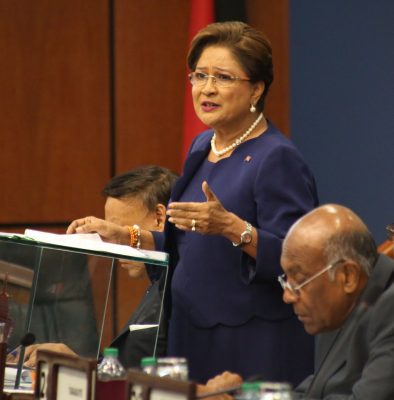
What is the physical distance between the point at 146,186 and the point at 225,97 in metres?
0.65

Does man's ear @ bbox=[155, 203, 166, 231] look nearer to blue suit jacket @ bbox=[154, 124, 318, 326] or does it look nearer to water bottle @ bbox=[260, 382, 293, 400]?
blue suit jacket @ bbox=[154, 124, 318, 326]

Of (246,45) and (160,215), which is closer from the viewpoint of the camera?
(246,45)

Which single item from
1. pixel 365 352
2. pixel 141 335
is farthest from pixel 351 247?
pixel 141 335

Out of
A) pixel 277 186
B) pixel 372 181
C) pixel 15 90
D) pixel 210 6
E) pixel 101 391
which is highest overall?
pixel 210 6

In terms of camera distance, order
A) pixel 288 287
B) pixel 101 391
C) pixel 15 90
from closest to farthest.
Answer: pixel 101 391, pixel 288 287, pixel 15 90

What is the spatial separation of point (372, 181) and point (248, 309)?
2.06 m

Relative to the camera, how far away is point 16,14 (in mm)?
5312

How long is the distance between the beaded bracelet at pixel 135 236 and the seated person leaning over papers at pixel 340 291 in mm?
893

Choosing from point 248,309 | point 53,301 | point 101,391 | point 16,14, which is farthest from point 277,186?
point 16,14

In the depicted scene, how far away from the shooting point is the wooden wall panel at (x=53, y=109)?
5320 mm

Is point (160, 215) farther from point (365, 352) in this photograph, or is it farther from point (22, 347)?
point (365, 352)

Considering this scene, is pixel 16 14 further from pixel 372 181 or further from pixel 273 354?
pixel 273 354

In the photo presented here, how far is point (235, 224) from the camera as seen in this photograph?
2.88 m

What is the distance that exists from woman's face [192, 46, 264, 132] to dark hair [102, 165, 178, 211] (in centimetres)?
56
